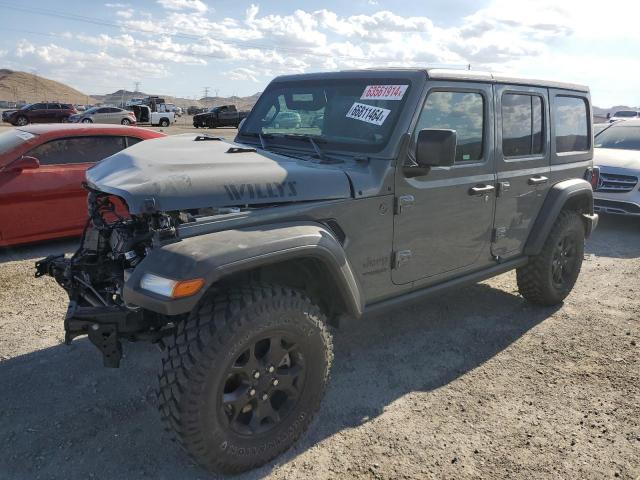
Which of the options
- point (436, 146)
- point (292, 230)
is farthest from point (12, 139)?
point (436, 146)

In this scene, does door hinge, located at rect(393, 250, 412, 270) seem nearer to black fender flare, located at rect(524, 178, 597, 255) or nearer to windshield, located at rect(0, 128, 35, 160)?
black fender flare, located at rect(524, 178, 597, 255)

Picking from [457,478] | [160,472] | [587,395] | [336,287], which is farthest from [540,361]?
[160,472]

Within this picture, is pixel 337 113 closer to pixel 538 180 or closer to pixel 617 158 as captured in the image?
pixel 538 180

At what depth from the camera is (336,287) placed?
2957 mm

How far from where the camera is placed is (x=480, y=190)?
3.75 metres

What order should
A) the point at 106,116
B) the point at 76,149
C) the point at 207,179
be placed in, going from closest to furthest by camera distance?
the point at 207,179
the point at 76,149
the point at 106,116

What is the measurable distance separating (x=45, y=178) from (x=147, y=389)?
3.65 metres

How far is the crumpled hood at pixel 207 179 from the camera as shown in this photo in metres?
2.54

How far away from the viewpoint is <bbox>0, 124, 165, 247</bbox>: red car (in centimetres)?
580

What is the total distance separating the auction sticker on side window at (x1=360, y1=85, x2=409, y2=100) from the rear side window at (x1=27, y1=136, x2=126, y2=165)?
13.9ft

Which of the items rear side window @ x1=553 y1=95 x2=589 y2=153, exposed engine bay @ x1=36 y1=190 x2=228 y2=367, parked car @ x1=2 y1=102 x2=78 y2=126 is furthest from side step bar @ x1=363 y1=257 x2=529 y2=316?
parked car @ x1=2 y1=102 x2=78 y2=126

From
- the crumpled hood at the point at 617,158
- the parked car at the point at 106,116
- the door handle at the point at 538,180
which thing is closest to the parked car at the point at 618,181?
the crumpled hood at the point at 617,158

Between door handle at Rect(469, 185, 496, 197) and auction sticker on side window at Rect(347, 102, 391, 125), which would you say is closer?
auction sticker on side window at Rect(347, 102, 391, 125)

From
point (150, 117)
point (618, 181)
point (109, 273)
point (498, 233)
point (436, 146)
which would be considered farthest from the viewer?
point (150, 117)
